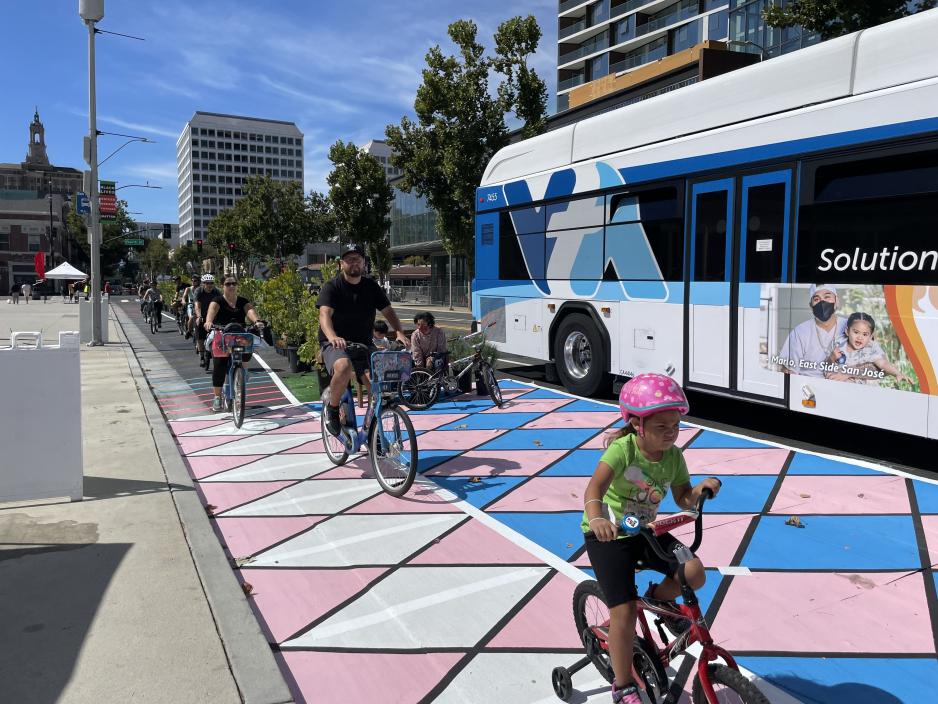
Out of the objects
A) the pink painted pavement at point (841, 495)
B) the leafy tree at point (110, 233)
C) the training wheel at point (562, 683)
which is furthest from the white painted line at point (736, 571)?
the leafy tree at point (110, 233)

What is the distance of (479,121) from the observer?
76.5ft

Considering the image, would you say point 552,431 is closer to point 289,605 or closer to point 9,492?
point 289,605

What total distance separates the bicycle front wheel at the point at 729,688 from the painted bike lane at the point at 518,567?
816 millimetres

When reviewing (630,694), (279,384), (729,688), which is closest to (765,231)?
(630,694)

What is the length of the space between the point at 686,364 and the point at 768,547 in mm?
3726

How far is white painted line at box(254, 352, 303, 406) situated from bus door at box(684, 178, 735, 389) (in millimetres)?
5619

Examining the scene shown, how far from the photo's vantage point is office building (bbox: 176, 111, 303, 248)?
612 ft

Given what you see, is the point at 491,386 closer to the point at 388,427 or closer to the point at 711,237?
the point at 711,237

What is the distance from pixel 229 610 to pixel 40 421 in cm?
268

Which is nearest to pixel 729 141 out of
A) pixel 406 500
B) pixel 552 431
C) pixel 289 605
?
pixel 552 431

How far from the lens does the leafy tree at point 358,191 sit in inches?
1283

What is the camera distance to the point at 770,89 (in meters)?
7.23

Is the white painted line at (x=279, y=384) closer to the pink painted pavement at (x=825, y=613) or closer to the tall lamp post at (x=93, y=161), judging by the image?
the tall lamp post at (x=93, y=161)

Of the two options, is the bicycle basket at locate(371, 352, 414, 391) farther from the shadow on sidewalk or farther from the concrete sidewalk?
the shadow on sidewalk
